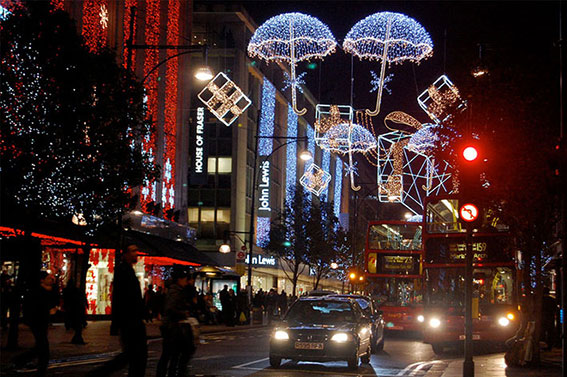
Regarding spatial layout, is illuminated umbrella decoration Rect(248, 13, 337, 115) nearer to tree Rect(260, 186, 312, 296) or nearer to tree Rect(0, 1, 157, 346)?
tree Rect(0, 1, 157, 346)

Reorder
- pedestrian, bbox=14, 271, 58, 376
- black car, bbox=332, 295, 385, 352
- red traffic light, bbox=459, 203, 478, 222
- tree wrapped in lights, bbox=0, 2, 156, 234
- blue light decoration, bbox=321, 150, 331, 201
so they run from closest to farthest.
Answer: pedestrian, bbox=14, 271, 58, 376, red traffic light, bbox=459, 203, 478, 222, tree wrapped in lights, bbox=0, 2, 156, 234, black car, bbox=332, 295, 385, 352, blue light decoration, bbox=321, 150, 331, 201

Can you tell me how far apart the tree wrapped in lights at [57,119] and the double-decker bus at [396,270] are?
14.9 meters

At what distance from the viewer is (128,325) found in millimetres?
10156

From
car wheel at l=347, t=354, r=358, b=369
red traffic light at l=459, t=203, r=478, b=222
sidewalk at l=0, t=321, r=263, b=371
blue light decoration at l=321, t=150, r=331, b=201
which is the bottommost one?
sidewalk at l=0, t=321, r=263, b=371

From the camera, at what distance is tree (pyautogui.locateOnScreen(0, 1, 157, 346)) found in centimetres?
1969

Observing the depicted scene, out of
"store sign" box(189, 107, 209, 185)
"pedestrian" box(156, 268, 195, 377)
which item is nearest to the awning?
"store sign" box(189, 107, 209, 185)

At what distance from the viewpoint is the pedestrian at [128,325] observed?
10.1 metres

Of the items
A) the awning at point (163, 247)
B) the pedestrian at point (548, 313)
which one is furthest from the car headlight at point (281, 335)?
the awning at point (163, 247)

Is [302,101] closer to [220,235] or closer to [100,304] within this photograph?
[220,235]

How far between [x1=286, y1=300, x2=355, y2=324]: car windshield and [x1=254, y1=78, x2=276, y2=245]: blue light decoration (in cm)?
4858

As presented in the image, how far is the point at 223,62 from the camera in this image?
6656 cm

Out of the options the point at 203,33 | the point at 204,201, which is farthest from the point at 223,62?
the point at 204,201

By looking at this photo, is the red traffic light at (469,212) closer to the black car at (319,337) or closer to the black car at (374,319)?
the black car at (319,337)

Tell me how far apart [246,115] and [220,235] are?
9593mm
